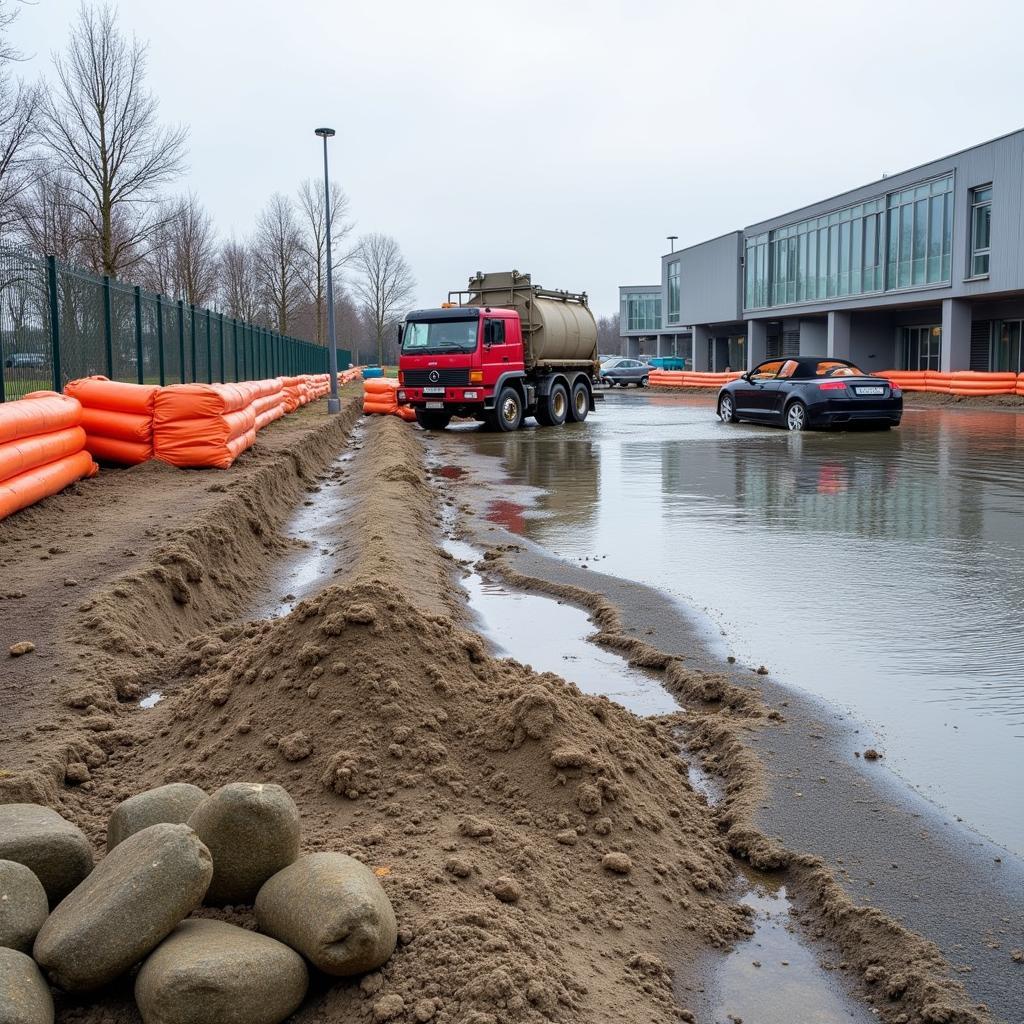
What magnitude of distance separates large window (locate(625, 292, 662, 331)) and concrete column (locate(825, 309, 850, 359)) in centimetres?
4086

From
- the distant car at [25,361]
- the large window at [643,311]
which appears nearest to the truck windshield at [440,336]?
the distant car at [25,361]

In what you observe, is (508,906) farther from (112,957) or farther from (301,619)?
(301,619)

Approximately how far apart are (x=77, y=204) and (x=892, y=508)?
26215mm

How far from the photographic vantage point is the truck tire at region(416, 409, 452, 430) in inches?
1046

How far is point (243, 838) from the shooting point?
3.22 meters

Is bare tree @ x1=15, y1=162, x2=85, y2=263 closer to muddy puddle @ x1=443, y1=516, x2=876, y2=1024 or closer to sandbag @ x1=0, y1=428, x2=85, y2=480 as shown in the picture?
sandbag @ x1=0, y1=428, x2=85, y2=480

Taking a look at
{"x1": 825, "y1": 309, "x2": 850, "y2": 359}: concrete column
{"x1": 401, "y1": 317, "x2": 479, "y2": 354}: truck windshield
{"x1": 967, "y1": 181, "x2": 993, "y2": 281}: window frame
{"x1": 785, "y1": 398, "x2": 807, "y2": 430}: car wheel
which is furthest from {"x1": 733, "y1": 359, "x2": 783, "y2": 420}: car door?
{"x1": 825, "y1": 309, "x2": 850, "y2": 359}: concrete column

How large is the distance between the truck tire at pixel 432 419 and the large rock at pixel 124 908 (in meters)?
23.3

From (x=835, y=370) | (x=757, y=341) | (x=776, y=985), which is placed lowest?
(x=776, y=985)

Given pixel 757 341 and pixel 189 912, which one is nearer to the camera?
pixel 189 912

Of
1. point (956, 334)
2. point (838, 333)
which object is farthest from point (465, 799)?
A: point (838, 333)

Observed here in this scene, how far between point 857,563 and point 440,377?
16.9 m

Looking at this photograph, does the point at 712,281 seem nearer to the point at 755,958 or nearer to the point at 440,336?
the point at 440,336

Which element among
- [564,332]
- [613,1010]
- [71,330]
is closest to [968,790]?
[613,1010]
